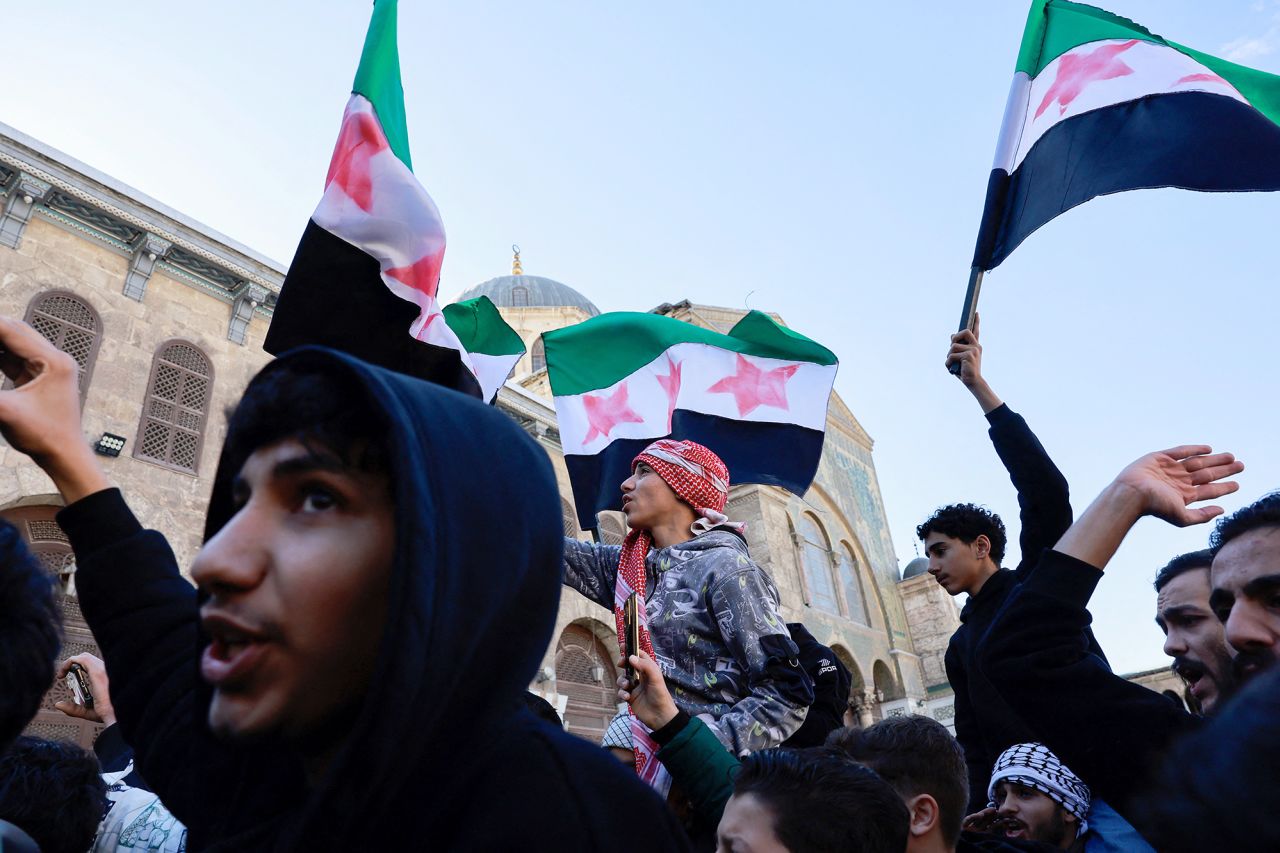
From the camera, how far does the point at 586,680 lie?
13.8 meters

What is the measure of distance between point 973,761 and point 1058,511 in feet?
4.87

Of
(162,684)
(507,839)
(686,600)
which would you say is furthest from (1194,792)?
(686,600)

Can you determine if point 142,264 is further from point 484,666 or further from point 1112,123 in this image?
point 484,666

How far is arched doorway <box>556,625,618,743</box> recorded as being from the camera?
43.4ft

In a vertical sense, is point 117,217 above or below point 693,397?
above

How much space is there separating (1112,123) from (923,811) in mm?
2914

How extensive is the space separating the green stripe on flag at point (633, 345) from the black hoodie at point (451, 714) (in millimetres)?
3714

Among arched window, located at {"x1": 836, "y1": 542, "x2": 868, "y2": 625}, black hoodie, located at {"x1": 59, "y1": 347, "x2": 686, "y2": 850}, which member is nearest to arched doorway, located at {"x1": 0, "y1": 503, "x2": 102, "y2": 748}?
black hoodie, located at {"x1": 59, "y1": 347, "x2": 686, "y2": 850}

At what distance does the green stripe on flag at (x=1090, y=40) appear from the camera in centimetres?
343

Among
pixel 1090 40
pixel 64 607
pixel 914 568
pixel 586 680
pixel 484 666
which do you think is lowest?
pixel 586 680

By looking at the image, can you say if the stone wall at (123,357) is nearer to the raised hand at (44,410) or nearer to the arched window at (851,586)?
the raised hand at (44,410)

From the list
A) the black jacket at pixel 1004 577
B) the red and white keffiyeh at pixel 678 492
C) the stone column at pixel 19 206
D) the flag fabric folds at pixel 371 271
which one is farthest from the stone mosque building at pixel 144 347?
the black jacket at pixel 1004 577

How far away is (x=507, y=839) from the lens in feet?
2.67

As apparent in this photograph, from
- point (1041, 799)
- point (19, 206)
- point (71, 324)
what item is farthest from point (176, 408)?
point (1041, 799)
